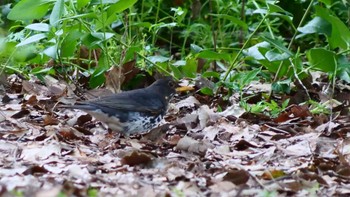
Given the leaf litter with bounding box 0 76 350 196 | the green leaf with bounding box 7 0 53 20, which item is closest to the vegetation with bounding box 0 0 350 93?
the green leaf with bounding box 7 0 53 20

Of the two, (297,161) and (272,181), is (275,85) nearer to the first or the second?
(297,161)

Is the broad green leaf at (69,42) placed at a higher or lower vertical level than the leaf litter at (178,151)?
higher

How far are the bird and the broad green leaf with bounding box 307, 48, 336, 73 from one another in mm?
1364

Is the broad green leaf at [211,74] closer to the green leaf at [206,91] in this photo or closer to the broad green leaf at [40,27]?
the green leaf at [206,91]

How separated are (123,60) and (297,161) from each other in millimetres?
2371

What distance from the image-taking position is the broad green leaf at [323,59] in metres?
7.04

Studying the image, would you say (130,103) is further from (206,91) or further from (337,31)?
(337,31)

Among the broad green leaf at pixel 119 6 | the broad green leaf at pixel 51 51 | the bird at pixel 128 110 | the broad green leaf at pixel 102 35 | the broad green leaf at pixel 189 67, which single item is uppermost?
the broad green leaf at pixel 119 6

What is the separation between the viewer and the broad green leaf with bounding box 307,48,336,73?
23.1 ft

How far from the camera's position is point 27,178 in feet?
15.7

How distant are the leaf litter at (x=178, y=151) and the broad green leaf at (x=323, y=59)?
1.14 ft

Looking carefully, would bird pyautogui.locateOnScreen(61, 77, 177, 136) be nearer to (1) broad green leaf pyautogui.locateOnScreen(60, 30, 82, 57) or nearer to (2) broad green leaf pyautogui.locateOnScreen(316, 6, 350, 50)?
(1) broad green leaf pyautogui.locateOnScreen(60, 30, 82, 57)

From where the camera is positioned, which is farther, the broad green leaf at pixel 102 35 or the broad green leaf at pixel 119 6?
the broad green leaf at pixel 102 35

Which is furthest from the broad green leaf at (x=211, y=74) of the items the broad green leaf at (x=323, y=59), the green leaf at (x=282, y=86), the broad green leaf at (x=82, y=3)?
the broad green leaf at (x=82, y=3)
